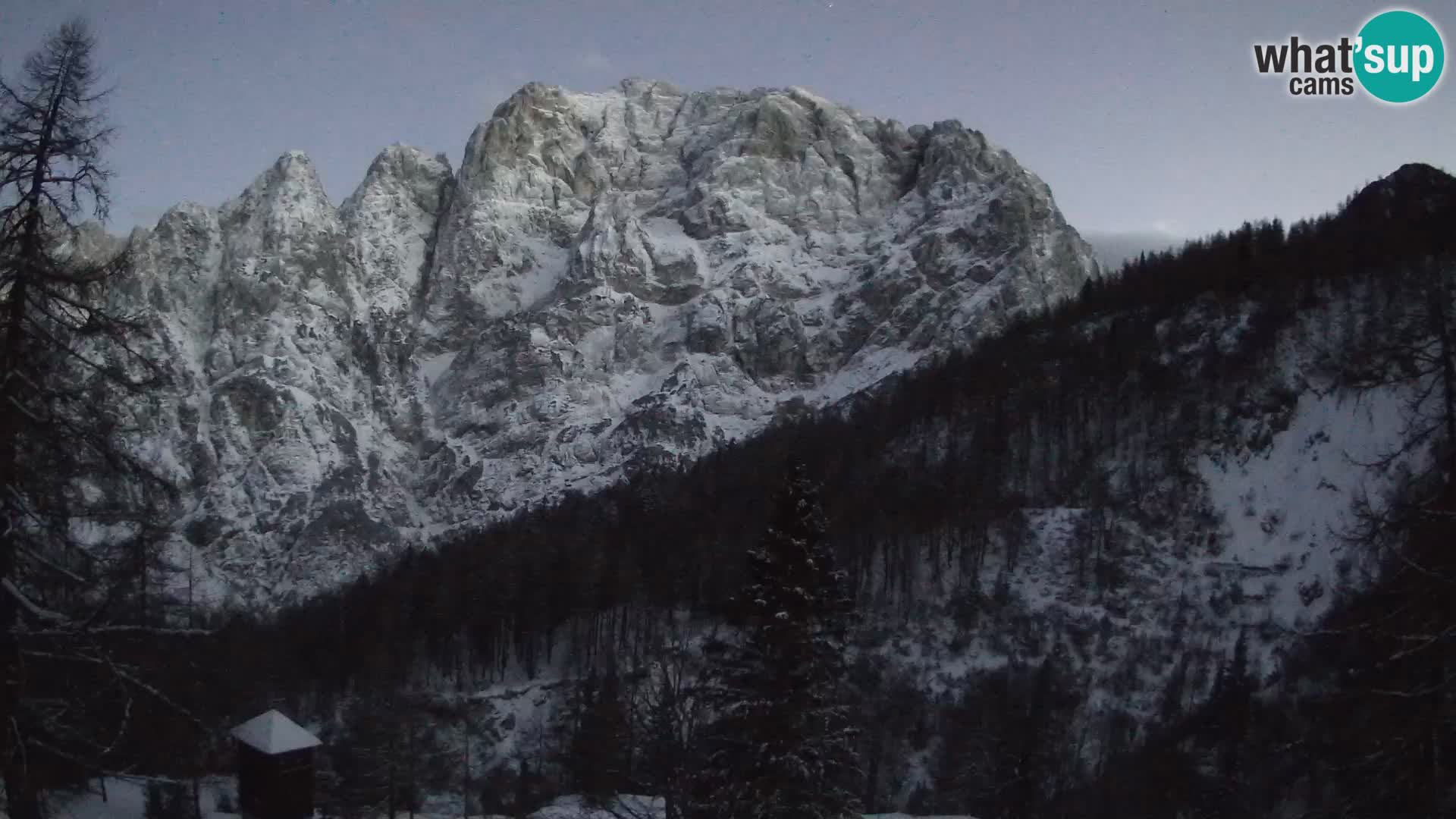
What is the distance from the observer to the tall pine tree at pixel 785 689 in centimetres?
1878

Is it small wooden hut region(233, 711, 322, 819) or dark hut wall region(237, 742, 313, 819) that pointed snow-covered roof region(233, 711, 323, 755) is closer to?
small wooden hut region(233, 711, 322, 819)

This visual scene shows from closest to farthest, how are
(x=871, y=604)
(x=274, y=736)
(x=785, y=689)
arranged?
(x=785, y=689) < (x=274, y=736) < (x=871, y=604)

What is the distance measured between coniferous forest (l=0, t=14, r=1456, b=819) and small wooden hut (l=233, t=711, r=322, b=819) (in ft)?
5.69

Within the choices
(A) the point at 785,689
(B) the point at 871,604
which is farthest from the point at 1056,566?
(A) the point at 785,689

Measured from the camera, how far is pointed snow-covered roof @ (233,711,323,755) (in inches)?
1072

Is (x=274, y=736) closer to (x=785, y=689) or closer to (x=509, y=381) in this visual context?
(x=785, y=689)

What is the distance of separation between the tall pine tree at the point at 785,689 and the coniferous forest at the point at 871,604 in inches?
2.7

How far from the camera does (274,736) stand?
27.4 meters

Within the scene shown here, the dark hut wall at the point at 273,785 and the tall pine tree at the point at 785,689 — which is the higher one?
the tall pine tree at the point at 785,689

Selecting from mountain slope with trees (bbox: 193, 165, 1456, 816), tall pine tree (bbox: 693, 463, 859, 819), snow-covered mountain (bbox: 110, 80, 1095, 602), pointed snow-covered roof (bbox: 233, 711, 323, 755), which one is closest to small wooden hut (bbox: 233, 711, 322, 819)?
pointed snow-covered roof (bbox: 233, 711, 323, 755)

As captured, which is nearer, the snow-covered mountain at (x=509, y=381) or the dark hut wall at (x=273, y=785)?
the dark hut wall at (x=273, y=785)

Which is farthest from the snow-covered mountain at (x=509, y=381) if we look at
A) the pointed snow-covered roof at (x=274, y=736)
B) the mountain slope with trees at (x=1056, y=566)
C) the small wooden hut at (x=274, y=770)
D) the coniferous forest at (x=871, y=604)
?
the small wooden hut at (x=274, y=770)

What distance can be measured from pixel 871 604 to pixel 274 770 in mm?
59147

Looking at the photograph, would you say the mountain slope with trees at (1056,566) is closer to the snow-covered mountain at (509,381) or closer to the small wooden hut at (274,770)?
the small wooden hut at (274,770)
